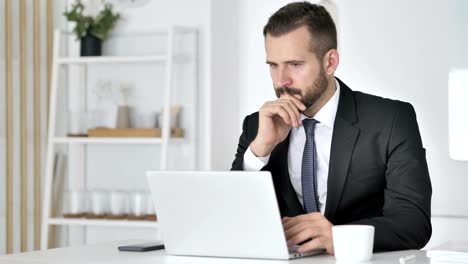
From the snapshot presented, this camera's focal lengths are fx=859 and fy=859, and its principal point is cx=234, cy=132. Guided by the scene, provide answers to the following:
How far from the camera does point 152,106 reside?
4789mm

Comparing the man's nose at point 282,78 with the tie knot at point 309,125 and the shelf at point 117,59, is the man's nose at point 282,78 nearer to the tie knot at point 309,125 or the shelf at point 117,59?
the tie knot at point 309,125

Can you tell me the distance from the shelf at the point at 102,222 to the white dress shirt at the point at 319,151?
1.98 m

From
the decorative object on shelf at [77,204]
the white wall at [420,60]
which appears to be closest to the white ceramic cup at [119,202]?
the decorative object on shelf at [77,204]

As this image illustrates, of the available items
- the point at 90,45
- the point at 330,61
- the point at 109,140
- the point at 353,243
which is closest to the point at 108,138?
the point at 109,140

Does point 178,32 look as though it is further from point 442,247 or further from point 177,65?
point 442,247

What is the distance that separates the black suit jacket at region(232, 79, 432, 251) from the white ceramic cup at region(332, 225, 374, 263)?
38 centimetres

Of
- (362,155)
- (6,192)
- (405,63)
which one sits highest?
(405,63)

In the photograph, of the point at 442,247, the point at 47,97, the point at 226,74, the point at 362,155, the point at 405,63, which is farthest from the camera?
the point at 47,97

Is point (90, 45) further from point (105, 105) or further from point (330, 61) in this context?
point (330, 61)

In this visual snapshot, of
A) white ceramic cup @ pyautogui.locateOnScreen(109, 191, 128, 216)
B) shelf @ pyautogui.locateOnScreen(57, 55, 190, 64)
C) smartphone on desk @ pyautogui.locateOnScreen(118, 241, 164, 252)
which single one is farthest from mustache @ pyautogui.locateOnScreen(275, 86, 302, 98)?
white ceramic cup @ pyautogui.locateOnScreen(109, 191, 128, 216)

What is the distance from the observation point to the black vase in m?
4.82

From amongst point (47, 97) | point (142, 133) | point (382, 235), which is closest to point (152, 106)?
point (142, 133)

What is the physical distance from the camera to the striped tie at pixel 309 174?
8.59 feet

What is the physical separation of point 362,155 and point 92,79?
2.72m
